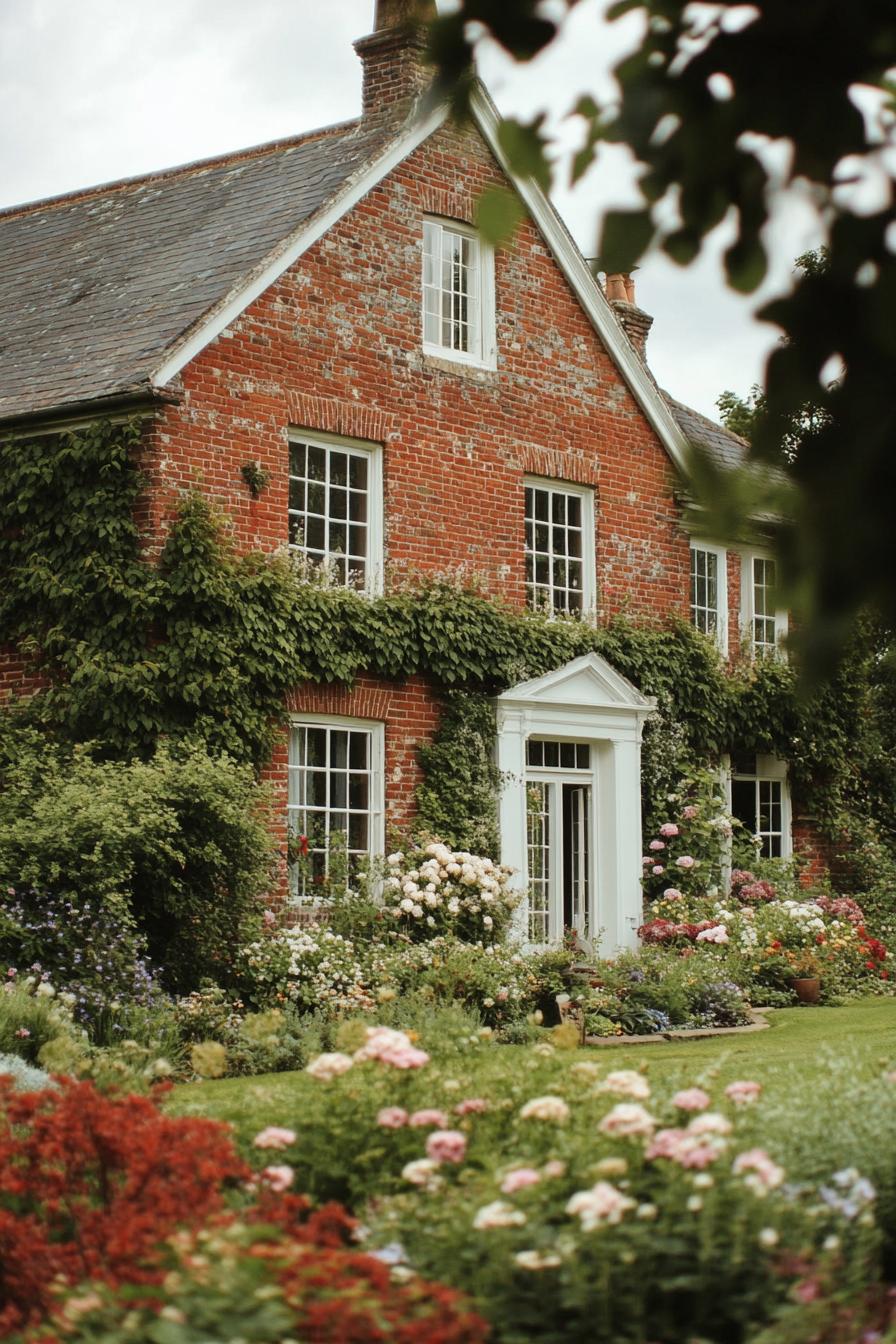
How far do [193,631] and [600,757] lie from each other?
553 centimetres

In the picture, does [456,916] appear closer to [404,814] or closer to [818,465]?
[404,814]

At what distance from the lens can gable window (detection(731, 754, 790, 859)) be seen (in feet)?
69.4

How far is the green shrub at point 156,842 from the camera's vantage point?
13062 mm

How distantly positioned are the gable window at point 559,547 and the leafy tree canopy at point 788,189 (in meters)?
14.9

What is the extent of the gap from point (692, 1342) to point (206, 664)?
36.6 ft

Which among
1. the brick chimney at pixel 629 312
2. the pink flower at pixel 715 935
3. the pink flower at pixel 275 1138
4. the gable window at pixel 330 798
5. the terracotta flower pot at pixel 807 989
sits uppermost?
the brick chimney at pixel 629 312

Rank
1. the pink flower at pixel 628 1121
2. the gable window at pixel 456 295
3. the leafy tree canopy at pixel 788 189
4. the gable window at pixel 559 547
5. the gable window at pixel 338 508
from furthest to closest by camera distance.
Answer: the gable window at pixel 559 547
the gable window at pixel 456 295
the gable window at pixel 338 508
the pink flower at pixel 628 1121
the leafy tree canopy at pixel 788 189

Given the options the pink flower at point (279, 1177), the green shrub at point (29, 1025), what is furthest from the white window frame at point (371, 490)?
the pink flower at point (279, 1177)

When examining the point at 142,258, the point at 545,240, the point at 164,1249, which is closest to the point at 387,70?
the point at 545,240

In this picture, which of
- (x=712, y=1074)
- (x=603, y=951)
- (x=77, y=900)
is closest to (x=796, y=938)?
(x=603, y=951)

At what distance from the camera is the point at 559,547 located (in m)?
19.2

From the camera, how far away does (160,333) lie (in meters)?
15.7

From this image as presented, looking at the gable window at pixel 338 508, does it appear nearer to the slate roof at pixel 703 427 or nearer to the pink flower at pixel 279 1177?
the slate roof at pixel 703 427

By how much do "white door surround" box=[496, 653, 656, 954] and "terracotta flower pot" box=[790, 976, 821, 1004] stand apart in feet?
6.38
